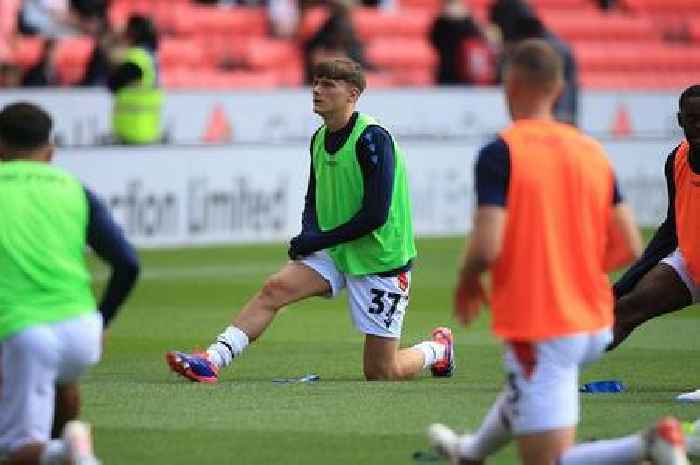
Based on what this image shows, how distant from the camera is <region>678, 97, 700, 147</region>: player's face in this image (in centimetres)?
1172

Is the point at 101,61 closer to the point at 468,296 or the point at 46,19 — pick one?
the point at 46,19

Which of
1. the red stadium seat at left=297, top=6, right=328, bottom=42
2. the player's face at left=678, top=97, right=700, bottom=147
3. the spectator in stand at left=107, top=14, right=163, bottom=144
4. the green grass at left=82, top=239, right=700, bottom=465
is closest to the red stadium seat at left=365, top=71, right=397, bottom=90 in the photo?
the red stadium seat at left=297, top=6, right=328, bottom=42

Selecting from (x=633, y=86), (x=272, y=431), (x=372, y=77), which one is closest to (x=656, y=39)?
(x=633, y=86)

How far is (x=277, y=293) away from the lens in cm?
1254

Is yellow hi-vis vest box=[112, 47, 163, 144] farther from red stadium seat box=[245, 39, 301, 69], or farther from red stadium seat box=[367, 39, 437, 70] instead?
red stadium seat box=[367, 39, 437, 70]

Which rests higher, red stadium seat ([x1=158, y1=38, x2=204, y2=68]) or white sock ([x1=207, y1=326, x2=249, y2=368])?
white sock ([x1=207, y1=326, x2=249, y2=368])

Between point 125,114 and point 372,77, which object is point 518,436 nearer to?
point 125,114

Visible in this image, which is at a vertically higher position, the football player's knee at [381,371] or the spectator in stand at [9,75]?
the football player's knee at [381,371]

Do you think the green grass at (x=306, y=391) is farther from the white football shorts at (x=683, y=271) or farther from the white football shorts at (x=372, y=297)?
the white football shorts at (x=683, y=271)

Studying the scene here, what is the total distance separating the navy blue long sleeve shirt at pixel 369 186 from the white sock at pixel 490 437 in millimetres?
3890

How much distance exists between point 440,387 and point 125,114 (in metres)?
11.6

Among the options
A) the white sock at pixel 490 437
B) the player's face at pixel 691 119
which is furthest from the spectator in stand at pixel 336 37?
the white sock at pixel 490 437

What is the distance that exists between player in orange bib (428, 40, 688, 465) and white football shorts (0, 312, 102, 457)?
150 centimetres

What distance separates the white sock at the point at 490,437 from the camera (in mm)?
8195
